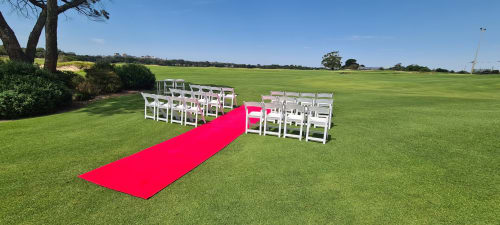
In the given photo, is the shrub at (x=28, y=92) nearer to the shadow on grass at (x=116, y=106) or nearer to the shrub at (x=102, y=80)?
the shadow on grass at (x=116, y=106)

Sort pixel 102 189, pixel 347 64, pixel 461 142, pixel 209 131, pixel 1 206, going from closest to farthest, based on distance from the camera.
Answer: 1. pixel 1 206
2. pixel 102 189
3. pixel 461 142
4. pixel 209 131
5. pixel 347 64

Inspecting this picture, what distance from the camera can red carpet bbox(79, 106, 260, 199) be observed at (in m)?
4.46

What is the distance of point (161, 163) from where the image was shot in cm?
547

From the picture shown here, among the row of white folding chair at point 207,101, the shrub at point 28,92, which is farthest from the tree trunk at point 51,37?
the row of white folding chair at point 207,101

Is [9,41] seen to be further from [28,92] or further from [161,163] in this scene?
[161,163]

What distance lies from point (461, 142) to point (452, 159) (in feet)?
5.13

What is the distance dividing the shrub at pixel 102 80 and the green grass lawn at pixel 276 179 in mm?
6506

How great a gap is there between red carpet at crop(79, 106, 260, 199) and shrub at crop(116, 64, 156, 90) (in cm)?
1150

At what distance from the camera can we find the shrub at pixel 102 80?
14.3 metres

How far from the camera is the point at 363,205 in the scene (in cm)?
388

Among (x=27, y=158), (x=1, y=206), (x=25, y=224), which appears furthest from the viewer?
(x=27, y=158)

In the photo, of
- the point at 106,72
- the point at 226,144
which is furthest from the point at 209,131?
the point at 106,72

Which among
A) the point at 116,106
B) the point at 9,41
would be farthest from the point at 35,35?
the point at 116,106

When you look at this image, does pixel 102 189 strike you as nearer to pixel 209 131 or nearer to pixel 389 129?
pixel 209 131
